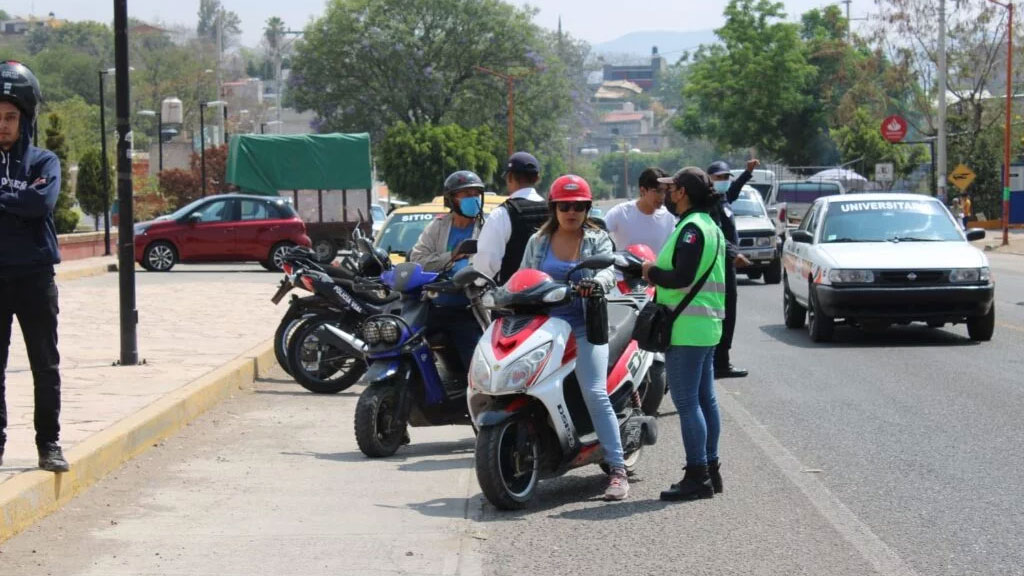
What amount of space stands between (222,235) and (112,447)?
23689 millimetres

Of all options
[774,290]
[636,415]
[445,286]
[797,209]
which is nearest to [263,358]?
[445,286]

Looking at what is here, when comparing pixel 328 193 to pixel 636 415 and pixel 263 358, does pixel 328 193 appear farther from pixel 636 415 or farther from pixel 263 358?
pixel 636 415

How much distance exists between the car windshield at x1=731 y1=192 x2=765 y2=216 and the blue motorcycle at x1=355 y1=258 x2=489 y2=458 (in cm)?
1950

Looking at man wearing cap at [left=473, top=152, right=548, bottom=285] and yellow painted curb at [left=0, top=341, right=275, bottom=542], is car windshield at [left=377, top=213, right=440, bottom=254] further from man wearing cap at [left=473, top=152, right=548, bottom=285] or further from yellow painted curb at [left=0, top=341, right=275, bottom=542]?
man wearing cap at [left=473, top=152, right=548, bottom=285]

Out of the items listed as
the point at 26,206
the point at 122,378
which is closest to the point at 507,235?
the point at 26,206

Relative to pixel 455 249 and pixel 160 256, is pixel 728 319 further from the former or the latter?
pixel 160 256

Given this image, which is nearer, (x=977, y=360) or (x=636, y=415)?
(x=636, y=415)

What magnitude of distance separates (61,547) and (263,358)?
6.99 metres

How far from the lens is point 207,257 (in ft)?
105

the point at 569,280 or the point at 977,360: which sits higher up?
the point at 569,280

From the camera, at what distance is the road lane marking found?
641cm

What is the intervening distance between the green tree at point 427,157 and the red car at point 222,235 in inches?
1360

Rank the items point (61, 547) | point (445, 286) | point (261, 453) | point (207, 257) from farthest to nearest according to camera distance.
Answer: point (207, 257) < point (261, 453) < point (445, 286) < point (61, 547)

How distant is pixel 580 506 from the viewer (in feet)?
25.5
